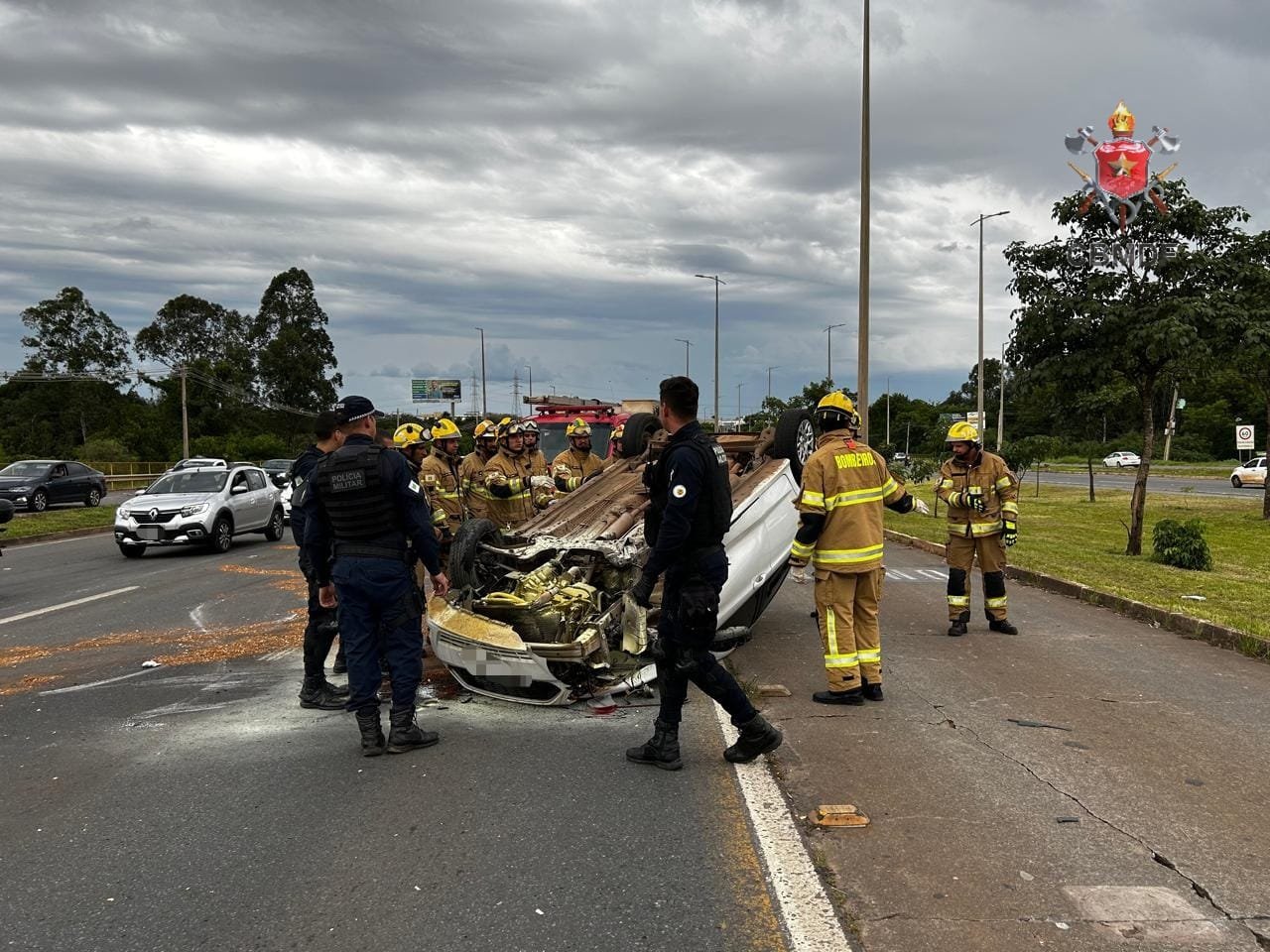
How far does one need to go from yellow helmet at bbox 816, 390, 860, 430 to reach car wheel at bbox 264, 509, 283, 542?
14.0 meters

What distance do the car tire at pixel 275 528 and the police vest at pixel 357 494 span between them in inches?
539

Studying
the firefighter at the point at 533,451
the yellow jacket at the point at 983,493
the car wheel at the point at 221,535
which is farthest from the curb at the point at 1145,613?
the car wheel at the point at 221,535

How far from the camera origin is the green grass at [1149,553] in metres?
9.32

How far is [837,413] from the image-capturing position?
239 inches

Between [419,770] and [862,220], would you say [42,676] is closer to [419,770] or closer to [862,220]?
[419,770]

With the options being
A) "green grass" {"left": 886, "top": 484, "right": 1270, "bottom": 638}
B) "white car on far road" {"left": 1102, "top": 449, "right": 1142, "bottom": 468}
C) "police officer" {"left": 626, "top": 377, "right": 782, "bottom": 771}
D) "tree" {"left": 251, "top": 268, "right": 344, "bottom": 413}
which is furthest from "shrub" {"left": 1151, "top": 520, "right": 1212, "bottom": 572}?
"tree" {"left": 251, "top": 268, "right": 344, "bottom": 413}

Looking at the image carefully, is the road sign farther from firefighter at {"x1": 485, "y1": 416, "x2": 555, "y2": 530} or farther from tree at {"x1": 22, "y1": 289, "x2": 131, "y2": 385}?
firefighter at {"x1": 485, "y1": 416, "x2": 555, "y2": 530}

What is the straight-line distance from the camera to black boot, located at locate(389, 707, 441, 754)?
4898 millimetres

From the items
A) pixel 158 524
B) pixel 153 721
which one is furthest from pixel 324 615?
pixel 158 524

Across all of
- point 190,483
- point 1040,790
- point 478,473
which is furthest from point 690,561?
point 190,483

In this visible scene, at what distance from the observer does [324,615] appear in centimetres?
591

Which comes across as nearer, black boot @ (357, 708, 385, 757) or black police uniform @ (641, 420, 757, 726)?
black police uniform @ (641, 420, 757, 726)

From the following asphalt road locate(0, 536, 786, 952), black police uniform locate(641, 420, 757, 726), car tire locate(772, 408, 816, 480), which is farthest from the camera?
car tire locate(772, 408, 816, 480)

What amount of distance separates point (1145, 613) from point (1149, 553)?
20.4 ft
